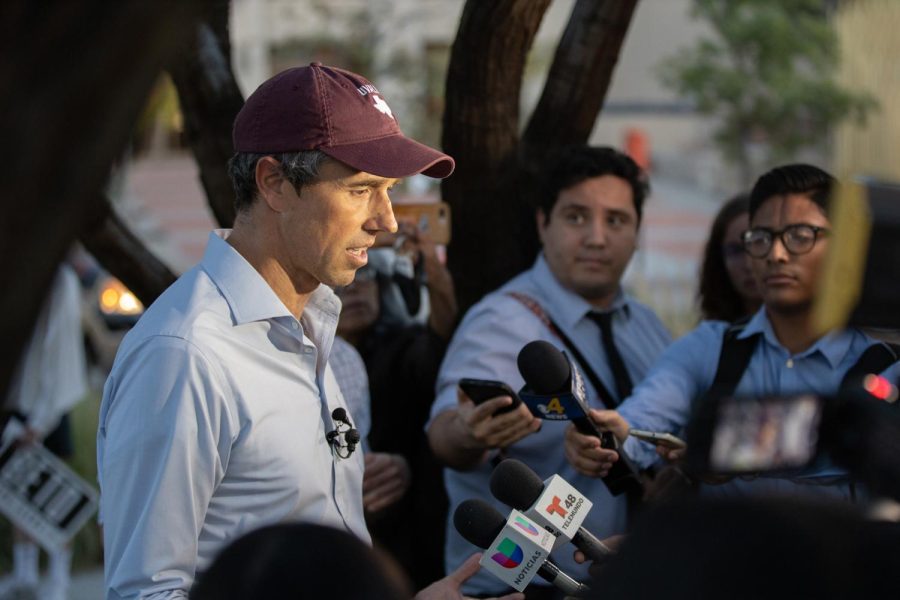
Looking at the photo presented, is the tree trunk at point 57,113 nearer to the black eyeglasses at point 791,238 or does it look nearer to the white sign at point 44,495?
the black eyeglasses at point 791,238

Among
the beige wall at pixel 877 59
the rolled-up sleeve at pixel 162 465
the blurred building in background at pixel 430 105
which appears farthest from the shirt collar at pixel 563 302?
the beige wall at pixel 877 59

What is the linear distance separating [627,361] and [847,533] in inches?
105

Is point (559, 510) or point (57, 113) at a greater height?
point (57, 113)

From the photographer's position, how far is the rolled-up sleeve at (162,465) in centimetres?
239

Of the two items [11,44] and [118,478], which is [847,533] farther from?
[118,478]

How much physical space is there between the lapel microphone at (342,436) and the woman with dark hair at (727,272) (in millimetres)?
2086

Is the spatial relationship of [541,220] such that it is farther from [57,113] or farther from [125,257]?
[57,113]

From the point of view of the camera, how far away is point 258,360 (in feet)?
8.57

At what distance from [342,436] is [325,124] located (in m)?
0.66

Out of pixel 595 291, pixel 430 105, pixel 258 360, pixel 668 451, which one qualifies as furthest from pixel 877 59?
pixel 258 360

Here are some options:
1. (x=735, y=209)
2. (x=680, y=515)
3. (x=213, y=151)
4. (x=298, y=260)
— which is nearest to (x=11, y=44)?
(x=680, y=515)

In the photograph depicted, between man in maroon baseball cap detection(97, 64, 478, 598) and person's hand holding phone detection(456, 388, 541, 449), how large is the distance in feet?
1.83

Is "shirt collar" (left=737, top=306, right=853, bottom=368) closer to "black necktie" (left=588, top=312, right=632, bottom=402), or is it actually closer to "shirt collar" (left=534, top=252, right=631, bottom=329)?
"black necktie" (left=588, top=312, right=632, bottom=402)

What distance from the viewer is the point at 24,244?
1161 mm
